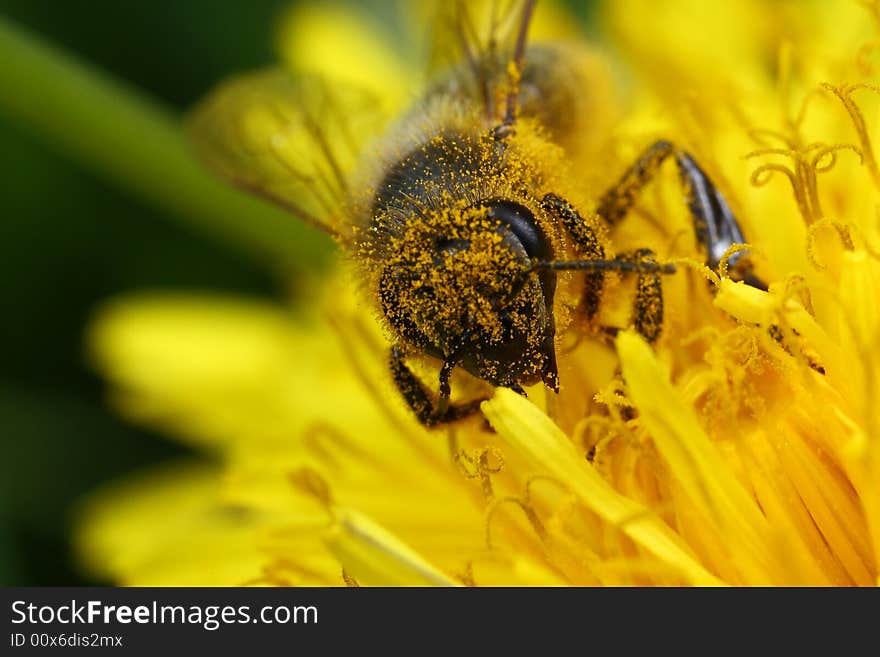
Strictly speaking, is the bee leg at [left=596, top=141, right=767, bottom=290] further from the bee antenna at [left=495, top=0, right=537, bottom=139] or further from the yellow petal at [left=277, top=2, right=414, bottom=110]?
the yellow petal at [left=277, top=2, right=414, bottom=110]

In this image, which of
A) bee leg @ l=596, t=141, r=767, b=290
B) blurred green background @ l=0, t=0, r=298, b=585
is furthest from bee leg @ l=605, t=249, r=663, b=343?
blurred green background @ l=0, t=0, r=298, b=585

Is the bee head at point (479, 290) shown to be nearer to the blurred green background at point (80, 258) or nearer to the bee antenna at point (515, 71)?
the bee antenna at point (515, 71)

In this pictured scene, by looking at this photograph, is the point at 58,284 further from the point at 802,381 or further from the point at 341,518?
the point at 802,381

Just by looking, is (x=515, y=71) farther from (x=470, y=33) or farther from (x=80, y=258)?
(x=80, y=258)

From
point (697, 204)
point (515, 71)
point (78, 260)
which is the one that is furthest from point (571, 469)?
point (78, 260)
